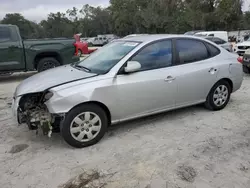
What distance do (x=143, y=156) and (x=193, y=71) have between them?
1.87 metres

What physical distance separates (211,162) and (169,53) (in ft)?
6.29

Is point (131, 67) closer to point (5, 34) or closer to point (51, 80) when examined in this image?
point (51, 80)

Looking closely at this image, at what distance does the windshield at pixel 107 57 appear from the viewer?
13.3 ft

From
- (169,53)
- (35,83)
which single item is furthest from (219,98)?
(35,83)

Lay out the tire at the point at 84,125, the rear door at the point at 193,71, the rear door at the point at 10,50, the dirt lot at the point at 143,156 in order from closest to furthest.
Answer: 1. the dirt lot at the point at 143,156
2. the tire at the point at 84,125
3. the rear door at the point at 193,71
4. the rear door at the point at 10,50

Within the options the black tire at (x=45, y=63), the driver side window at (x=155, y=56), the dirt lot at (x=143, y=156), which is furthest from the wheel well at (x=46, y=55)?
the driver side window at (x=155, y=56)

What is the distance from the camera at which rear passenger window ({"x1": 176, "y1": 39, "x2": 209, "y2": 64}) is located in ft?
14.8

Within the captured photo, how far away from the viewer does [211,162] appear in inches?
129

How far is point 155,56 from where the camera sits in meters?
4.28

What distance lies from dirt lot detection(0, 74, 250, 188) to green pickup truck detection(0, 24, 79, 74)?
13.4 ft

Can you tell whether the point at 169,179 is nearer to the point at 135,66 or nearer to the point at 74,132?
the point at 74,132

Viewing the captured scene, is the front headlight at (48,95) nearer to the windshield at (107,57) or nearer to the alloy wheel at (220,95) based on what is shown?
the windshield at (107,57)

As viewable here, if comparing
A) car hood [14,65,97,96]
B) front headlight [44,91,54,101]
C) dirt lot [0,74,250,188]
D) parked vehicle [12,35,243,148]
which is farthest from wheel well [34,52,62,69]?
front headlight [44,91,54,101]

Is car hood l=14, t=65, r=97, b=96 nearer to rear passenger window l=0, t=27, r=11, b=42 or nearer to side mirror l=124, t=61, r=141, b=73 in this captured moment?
side mirror l=124, t=61, r=141, b=73
